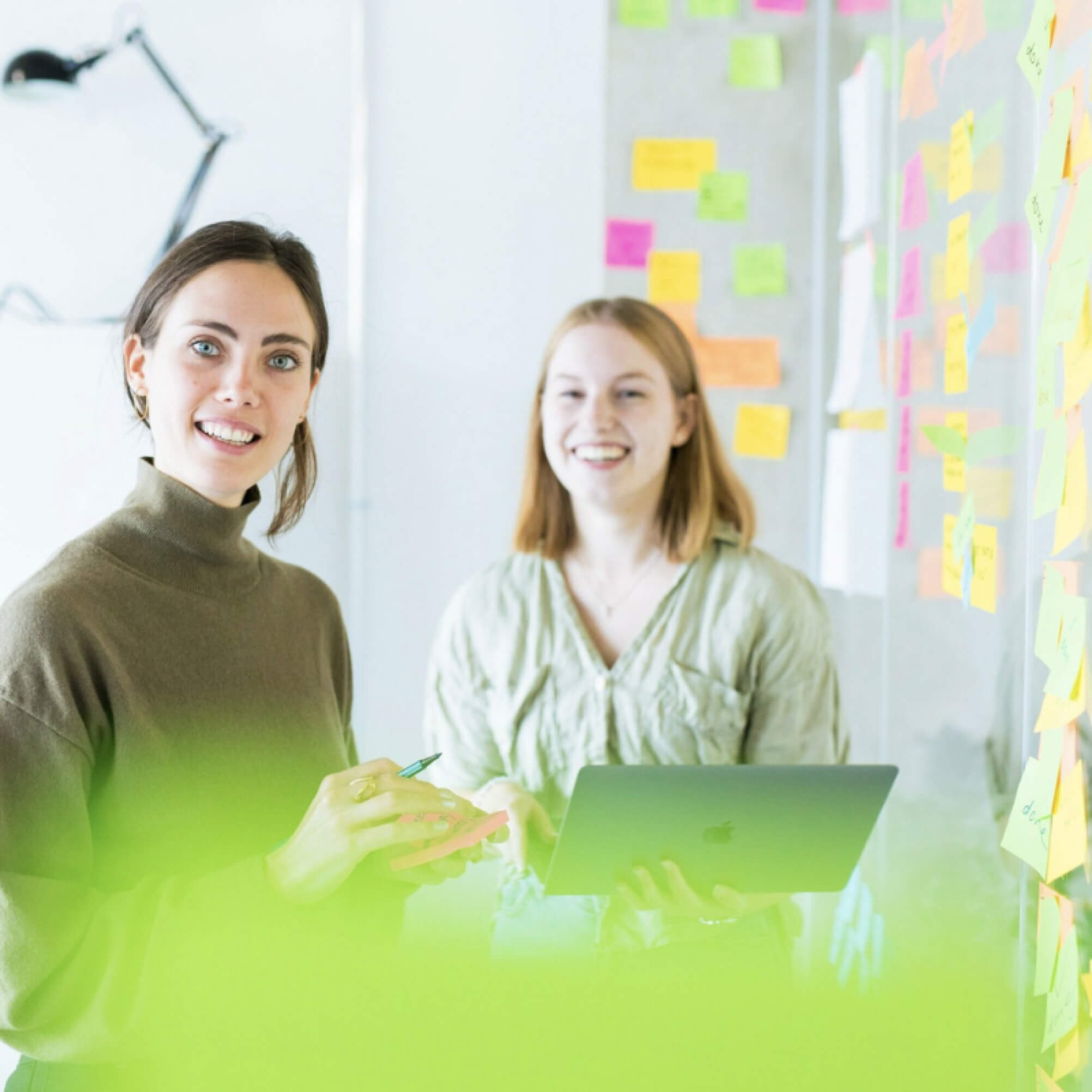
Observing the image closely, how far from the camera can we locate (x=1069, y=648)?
42.7 inches

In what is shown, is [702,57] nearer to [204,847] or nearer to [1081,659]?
[1081,659]

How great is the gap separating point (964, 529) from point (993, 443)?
116 millimetres

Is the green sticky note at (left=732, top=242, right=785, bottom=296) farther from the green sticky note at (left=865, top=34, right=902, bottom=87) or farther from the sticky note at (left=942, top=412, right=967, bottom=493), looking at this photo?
the sticky note at (left=942, top=412, right=967, bottom=493)

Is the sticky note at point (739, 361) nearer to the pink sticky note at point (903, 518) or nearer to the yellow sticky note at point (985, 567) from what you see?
the pink sticky note at point (903, 518)

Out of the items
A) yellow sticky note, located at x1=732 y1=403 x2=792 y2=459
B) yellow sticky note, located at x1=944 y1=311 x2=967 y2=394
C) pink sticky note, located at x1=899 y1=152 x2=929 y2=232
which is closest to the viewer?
yellow sticky note, located at x1=944 y1=311 x2=967 y2=394

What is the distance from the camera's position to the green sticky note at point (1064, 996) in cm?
108

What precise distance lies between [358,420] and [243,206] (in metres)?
0.48

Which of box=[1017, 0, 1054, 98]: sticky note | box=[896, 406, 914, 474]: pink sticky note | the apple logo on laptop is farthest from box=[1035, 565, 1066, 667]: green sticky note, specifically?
box=[896, 406, 914, 474]: pink sticky note

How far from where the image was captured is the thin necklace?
1.69 metres

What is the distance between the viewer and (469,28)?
2.55 m

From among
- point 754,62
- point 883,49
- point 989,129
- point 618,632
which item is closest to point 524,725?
point 618,632

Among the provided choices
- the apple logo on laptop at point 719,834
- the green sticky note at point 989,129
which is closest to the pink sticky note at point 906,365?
the green sticky note at point 989,129

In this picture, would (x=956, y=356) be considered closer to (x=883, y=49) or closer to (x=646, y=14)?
(x=883, y=49)

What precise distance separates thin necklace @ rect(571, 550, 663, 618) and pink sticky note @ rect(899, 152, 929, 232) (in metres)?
0.74
